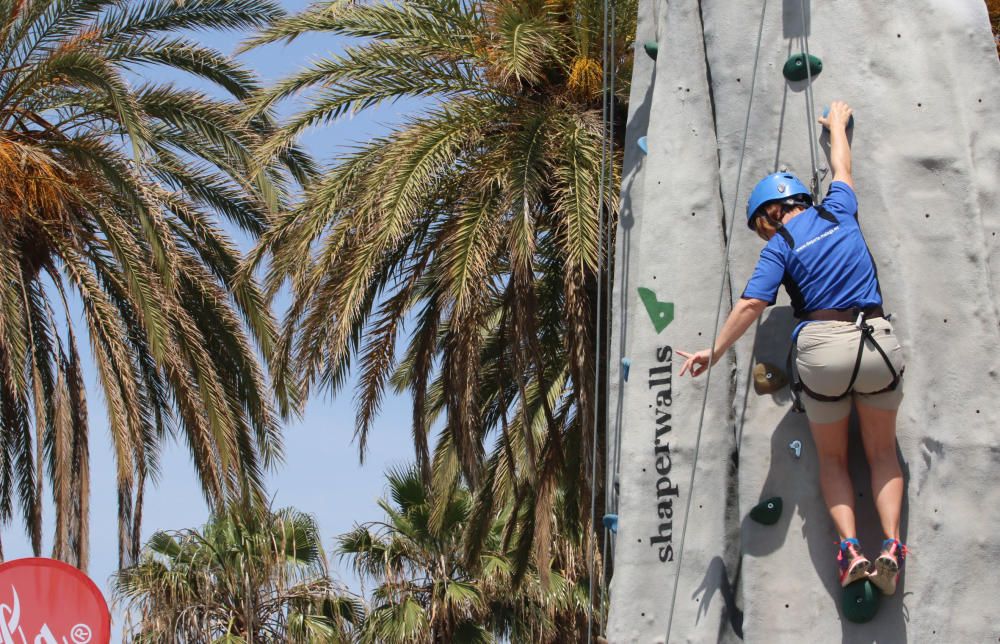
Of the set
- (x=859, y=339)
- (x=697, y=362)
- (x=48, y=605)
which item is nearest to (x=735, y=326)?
(x=697, y=362)

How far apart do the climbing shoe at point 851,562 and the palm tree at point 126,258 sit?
386 inches

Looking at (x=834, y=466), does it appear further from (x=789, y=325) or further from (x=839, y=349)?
(x=789, y=325)

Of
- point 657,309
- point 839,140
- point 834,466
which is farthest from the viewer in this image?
point 657,309

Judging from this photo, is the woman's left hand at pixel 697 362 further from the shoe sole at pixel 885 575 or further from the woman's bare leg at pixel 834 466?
the shoe sole at pixel 885 575

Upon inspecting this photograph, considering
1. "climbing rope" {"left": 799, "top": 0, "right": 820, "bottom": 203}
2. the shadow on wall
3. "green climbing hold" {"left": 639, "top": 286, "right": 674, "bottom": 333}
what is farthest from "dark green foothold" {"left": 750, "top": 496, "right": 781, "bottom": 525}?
the shadow on wall

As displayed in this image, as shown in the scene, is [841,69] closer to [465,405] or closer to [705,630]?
[705,630]

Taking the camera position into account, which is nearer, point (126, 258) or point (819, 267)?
point (819, 267)

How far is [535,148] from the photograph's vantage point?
1496 cm

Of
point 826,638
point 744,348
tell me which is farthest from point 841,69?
point 826,638

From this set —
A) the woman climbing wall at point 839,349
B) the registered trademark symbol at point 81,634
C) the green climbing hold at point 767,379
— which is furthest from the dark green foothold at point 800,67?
the registered trademark symbol at point 81,634

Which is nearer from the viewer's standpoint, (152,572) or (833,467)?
(833,467)

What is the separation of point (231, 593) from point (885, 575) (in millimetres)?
14707

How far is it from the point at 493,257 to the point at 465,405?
1.55 metres

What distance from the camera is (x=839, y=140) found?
7.61 metres
